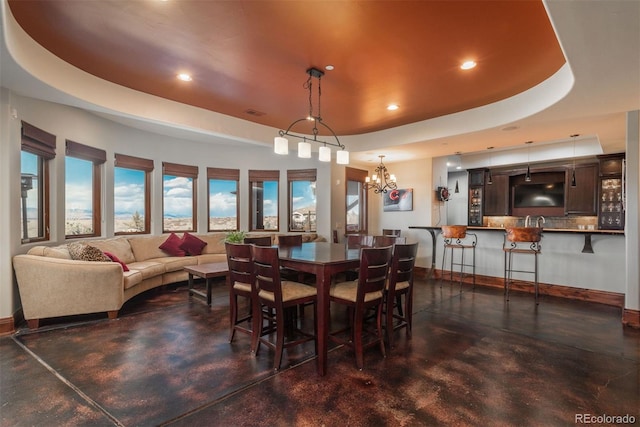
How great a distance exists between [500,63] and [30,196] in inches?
222

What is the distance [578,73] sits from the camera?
2.64m

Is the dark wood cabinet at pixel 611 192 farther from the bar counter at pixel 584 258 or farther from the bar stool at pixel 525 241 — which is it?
the bar stool at pixel 525 241

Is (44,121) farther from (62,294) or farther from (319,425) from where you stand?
(319,425)

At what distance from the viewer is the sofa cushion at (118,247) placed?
450cm

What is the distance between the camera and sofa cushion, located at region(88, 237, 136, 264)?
4.50 metres

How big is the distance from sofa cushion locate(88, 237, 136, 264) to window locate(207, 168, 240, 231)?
1.79m

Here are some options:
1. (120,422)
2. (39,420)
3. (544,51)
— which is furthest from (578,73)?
(39,420)

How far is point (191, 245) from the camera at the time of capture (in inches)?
223

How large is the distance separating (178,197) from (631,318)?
7.14 m

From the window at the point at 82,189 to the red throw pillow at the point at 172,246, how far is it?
39.7 inches

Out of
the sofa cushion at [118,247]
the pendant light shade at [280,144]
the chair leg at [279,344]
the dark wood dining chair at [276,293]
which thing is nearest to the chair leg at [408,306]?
the dark wood dining chair at [276,293]

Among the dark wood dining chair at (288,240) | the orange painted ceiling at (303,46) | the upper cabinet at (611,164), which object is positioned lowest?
the dark wood dining chair at (288,240)

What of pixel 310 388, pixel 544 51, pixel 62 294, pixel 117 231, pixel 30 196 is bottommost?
pixel 310 388

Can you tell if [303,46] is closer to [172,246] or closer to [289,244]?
[289,244]
